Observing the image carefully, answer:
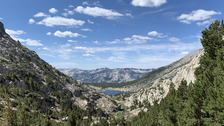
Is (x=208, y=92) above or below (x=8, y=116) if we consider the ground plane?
above

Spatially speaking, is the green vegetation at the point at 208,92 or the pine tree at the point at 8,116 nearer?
the green vegetation at the point at 208,92

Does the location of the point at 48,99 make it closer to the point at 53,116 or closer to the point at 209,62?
the point at 53,116

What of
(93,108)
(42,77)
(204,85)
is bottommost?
(93,108)

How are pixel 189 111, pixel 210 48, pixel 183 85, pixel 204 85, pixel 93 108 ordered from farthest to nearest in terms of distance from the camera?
pixel 93 108 → pixel 183 85 → pixel 210 48 → pixel 189 111 → pixel 204 85

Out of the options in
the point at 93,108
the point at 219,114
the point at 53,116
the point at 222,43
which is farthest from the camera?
the point at 93,108

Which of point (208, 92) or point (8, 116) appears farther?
point (8, 116)

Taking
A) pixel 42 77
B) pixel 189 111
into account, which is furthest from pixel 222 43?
pixel 42 77

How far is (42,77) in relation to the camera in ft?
655

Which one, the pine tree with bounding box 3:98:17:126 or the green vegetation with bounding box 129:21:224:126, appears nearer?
the green vegetation with bounding box 129:21:224:126

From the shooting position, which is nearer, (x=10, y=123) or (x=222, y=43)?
(x=10, y=123)

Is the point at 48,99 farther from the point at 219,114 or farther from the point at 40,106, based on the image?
the point at 219,114

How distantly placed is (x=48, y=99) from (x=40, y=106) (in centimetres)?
2591

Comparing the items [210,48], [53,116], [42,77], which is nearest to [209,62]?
[210,48]

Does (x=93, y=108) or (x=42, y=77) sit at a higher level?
(x=42, y=77)
